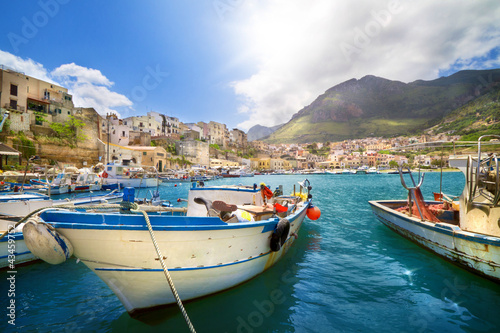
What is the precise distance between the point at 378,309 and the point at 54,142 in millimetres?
49412

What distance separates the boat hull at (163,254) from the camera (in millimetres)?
3494

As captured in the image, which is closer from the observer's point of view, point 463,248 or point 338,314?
point 338,314

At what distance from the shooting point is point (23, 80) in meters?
37.3

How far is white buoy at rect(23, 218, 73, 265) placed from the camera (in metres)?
3.04

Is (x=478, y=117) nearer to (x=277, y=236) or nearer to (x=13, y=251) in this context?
(x=277, y=236)

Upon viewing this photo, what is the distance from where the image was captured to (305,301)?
A: 16.6 feet

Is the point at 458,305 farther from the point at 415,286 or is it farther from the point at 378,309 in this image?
the point at 378,309

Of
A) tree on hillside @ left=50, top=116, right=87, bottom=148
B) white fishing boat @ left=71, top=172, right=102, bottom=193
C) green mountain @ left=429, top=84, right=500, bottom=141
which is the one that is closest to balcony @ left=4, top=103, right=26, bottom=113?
tree on hillside @ left=50, top=116, right=87, bottom=148

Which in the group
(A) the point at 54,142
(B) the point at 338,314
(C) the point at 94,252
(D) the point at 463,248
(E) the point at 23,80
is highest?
(E) the point at 23,80

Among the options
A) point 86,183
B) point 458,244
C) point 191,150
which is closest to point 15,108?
point 86,183

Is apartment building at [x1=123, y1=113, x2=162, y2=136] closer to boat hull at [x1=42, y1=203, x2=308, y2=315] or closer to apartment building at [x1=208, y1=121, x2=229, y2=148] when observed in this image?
apartment building at [x1=208, y1=121, x2=229, y2=148]

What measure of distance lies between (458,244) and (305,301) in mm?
4921

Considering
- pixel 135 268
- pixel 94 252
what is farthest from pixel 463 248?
pixel 94 252

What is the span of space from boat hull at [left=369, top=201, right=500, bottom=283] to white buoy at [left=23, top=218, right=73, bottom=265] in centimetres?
902
